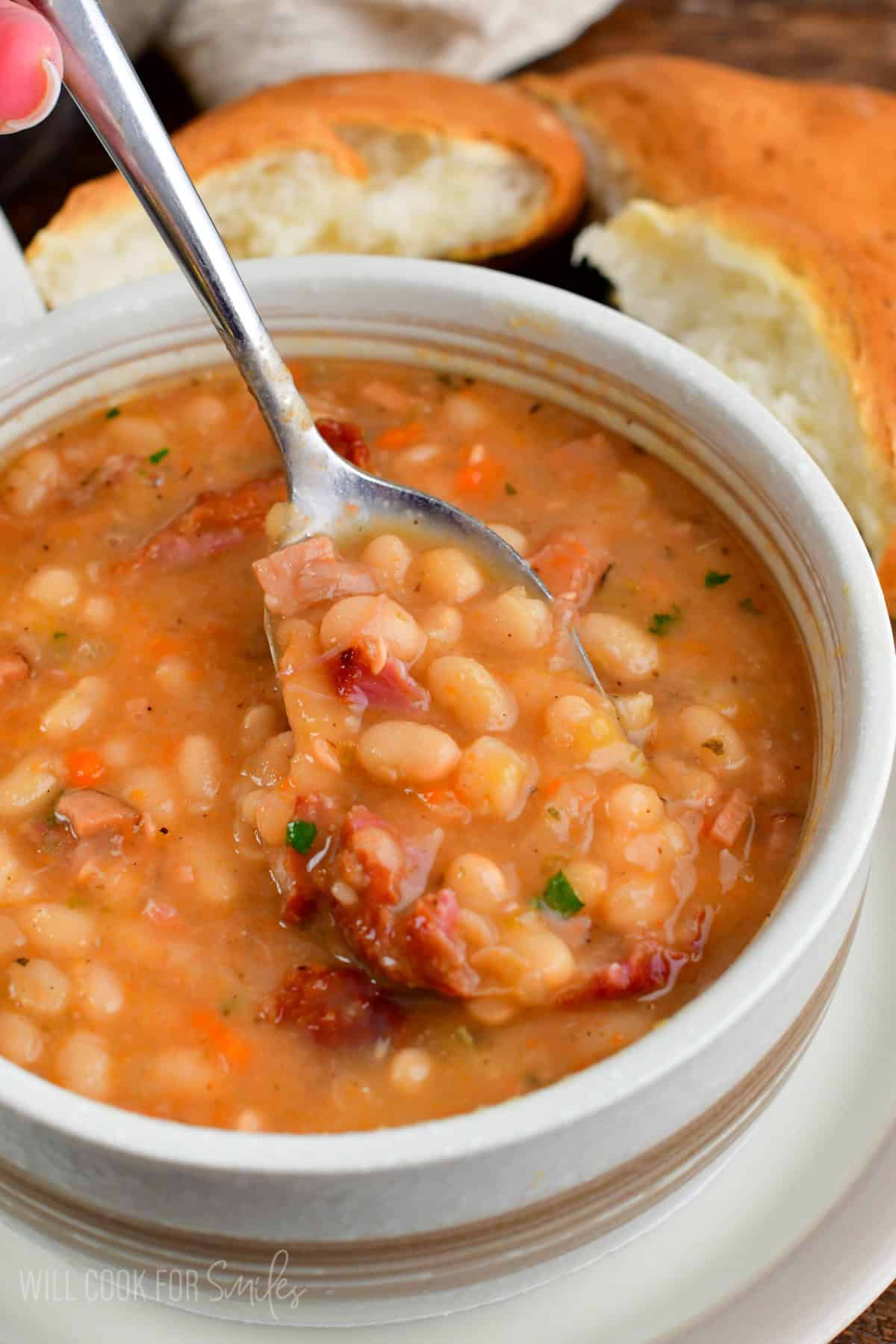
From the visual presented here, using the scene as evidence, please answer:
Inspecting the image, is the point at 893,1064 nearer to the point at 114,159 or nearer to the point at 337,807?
the point at 337,807

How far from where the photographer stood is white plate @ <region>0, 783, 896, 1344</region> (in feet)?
6.42

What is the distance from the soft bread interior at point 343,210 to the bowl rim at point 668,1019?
3.75 feet

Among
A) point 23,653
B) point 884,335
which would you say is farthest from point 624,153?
point 23,653

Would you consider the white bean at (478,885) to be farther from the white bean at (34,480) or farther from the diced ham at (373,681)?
the white bean at (34,480)

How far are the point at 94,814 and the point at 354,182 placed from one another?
186cm

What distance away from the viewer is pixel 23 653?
245 centimetres

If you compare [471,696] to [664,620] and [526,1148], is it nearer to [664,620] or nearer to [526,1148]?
[664,620]

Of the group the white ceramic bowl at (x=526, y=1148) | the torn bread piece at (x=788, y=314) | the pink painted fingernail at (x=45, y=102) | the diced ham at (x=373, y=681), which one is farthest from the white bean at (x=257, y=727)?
the torn bread piece at (x=788, y=314)

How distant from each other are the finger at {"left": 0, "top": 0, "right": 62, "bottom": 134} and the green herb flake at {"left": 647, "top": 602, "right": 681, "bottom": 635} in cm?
127

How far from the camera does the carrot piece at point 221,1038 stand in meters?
1.96

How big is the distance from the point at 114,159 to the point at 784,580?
1.26 metres

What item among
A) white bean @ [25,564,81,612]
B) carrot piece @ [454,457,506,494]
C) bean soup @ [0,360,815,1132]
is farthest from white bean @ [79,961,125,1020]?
carrot piece @ [454,457,506,494]

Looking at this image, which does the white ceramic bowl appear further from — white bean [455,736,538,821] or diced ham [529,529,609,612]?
white bean [455,736,538,821]

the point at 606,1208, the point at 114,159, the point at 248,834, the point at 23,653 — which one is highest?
the point at 114,159
